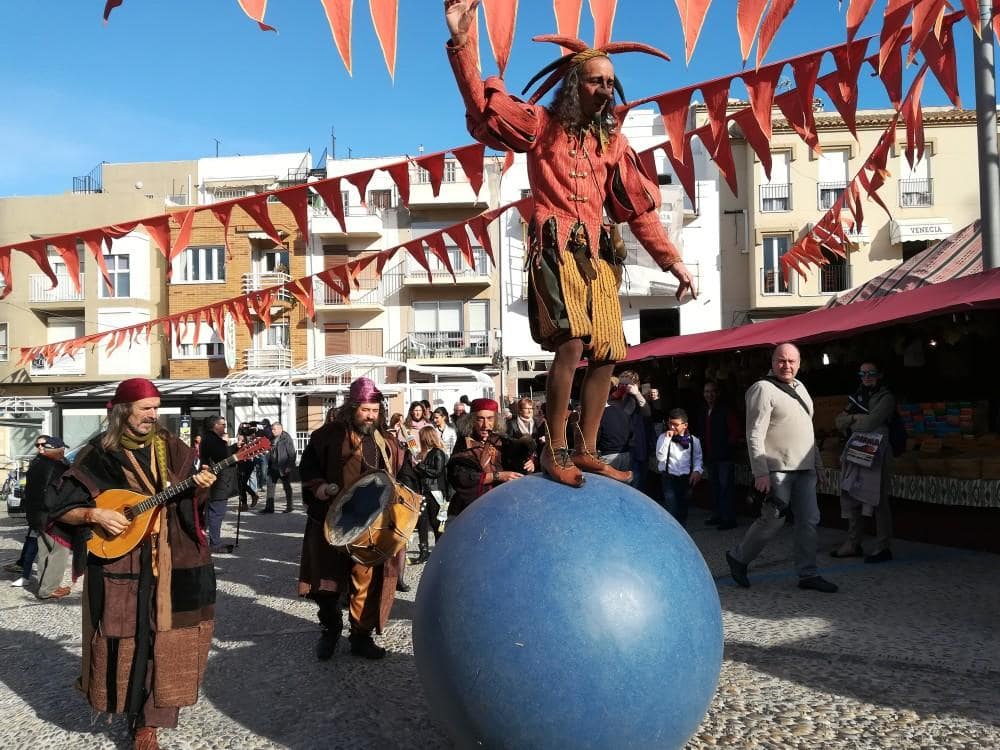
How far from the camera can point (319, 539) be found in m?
5.66

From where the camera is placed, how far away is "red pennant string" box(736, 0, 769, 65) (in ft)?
15.2

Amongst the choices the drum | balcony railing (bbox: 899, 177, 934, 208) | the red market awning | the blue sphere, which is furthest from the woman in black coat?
balcony railing (bbox: 899, 177, 934, 208)

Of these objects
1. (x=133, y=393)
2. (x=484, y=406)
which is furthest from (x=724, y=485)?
(x=133, y=393)

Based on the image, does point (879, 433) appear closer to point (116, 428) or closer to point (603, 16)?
Answer: point (603, 16)

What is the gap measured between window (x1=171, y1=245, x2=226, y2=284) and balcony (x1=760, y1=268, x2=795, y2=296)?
70.5ft

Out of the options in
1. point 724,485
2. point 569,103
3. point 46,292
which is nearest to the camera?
point 569,103

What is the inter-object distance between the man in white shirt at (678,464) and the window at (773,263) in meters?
22.4

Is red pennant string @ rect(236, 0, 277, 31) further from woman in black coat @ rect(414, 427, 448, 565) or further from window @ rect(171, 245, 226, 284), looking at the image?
window @ rect(171, 245, 226, 284)

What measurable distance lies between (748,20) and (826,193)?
2886cm

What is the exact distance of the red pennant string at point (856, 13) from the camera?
4871 millimetres

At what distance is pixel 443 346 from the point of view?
110 feet

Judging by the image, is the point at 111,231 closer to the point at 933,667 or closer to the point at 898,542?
the point at 933,667

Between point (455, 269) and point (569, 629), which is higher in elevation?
point (455, 269)

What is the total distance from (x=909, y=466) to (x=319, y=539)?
651 centimetres
